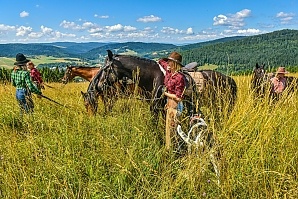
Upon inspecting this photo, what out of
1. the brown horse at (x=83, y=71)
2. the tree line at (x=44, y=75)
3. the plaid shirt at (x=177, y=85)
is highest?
the plaid shirt at (x=177, y=85)

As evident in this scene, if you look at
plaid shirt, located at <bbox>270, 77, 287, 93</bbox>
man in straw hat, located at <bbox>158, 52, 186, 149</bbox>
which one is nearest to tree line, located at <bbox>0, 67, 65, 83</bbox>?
man in straw hat, located at <bbox>158, 52, 186, 149</bbox>

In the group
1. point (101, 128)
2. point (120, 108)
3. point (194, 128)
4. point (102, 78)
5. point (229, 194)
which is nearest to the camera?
point (229, 194)

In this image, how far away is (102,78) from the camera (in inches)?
266

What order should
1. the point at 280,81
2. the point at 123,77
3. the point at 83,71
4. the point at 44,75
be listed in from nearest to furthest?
1. the point at 123,77
2. the point at 280,81
3. the point at 83,71
4. the point at 44,75

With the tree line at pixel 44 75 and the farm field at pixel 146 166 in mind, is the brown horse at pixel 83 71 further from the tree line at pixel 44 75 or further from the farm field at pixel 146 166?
the farm field at pixel 146 166

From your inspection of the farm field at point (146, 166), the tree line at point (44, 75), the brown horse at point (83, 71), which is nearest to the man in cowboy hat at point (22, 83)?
the tree line at point (44, 75)

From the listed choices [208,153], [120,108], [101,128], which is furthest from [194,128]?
[120,108]

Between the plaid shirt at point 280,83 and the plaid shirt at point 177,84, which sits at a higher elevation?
the plaid shirt at point 177,84

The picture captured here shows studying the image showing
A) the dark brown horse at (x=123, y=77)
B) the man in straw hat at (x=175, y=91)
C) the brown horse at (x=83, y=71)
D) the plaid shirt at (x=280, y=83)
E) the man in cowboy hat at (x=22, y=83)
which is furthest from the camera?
the brown horse at (x=83, y=71)

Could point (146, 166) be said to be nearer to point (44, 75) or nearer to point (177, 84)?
point (177, 84)

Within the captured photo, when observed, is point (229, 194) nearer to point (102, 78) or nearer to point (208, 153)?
point (208, 153)

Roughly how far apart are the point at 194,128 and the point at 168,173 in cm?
84

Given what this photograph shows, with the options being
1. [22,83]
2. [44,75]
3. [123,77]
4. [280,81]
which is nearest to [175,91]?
[123,77]

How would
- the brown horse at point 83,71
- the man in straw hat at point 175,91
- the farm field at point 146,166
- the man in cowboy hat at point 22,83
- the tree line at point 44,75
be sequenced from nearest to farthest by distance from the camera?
the farm field at point 146,166 → the man in straw hat at point 175,91 → the man in cowboy hat at point 22,83 → the tree line at point 44,75 → the brown horse at point 83,71
